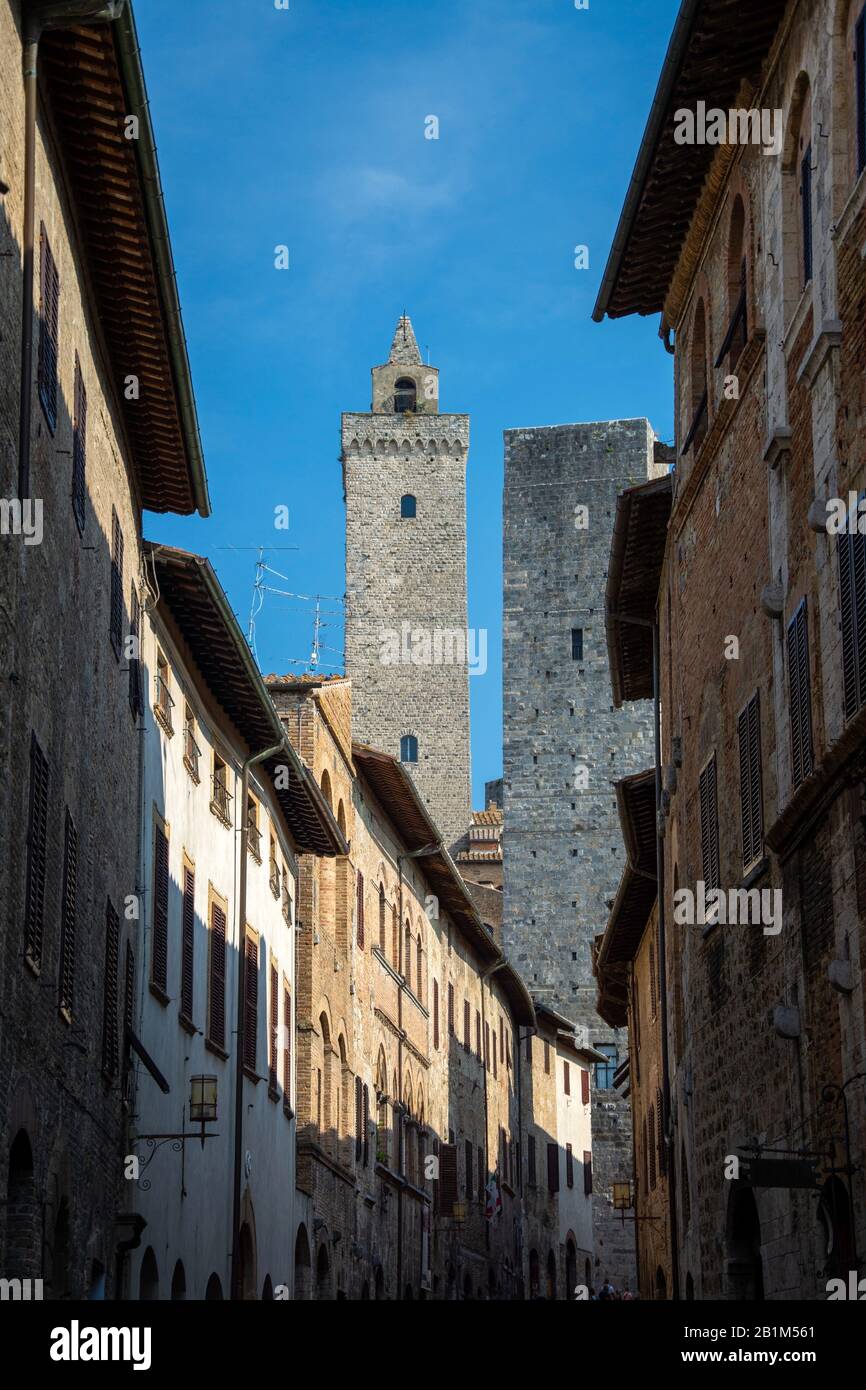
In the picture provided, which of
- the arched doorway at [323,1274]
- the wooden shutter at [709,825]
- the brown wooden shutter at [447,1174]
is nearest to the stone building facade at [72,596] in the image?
the wooden shutter at [709,825]

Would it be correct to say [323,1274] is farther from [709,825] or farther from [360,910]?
[709,825]

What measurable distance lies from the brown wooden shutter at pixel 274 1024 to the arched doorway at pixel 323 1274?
4.10 m

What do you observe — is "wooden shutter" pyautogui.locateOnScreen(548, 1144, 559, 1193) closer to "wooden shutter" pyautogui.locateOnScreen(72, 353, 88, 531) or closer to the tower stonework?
the tower stonework

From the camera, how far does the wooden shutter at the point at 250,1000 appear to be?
27.1 metres

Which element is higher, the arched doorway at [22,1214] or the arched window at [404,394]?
the arched window at [404,394]

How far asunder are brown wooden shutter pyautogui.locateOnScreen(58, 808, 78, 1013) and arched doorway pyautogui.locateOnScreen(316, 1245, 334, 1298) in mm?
16858

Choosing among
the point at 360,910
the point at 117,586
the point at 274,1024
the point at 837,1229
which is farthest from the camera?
the point at 360,910

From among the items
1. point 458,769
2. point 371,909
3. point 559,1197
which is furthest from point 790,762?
point 458,769

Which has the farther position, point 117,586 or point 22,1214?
point 117,586

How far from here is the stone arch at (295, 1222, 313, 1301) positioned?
101 feet

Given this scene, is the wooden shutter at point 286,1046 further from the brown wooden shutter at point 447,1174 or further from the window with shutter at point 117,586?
the brown wooden shutter at point 447,1174

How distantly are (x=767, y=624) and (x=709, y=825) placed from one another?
10.9 ft

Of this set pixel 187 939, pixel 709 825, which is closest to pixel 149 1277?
pixel 187 939

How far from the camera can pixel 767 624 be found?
16391mm
